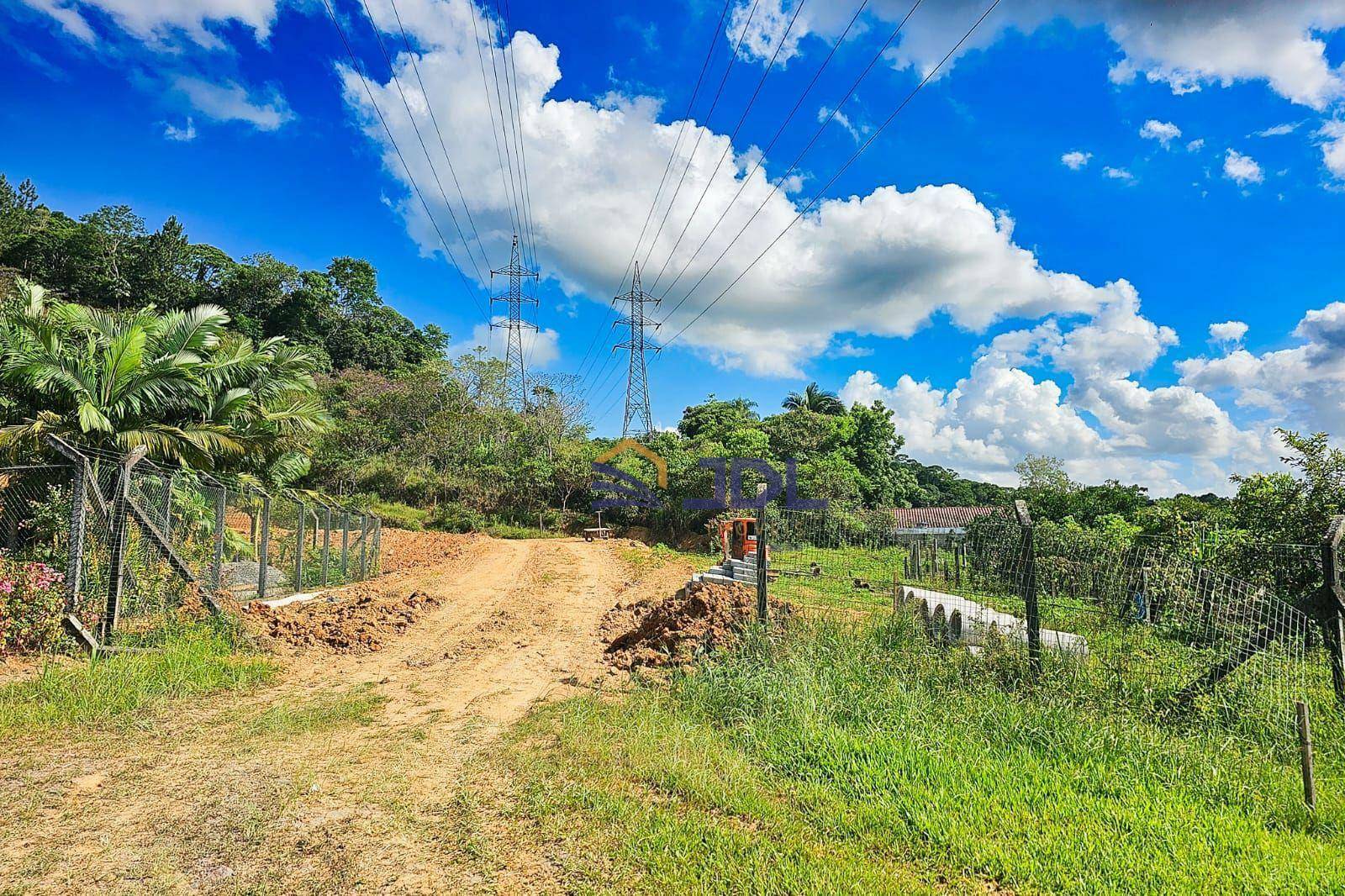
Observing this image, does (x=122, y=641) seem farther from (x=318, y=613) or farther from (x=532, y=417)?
(x=532, y=417)

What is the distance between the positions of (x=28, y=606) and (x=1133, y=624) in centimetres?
976

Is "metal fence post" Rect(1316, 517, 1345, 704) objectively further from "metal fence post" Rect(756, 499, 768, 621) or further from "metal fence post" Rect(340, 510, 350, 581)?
"metal fence post" Rect(340, 510, 350, 581)

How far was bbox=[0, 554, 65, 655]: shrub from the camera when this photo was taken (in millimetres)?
6391

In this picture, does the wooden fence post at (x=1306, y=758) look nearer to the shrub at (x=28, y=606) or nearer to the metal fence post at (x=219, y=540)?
the shrub at (x=28, y=606)

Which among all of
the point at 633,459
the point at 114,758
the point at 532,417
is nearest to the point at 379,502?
the point at 532,417

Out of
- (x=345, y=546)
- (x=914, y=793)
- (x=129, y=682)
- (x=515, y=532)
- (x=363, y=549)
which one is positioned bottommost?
(x=914, y=793)

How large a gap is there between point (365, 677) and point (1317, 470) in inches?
360

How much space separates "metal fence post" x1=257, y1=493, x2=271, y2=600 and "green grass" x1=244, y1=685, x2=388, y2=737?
505 centimetres

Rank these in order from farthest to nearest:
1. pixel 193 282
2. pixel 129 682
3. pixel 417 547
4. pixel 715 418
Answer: pixel 193 282, pixel 715 418, pixel 417 547, pixel 129 682

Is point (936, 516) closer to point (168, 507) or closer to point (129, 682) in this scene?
point (168, 507)

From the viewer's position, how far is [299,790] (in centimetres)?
426

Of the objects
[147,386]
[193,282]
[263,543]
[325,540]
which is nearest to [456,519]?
[325,540]

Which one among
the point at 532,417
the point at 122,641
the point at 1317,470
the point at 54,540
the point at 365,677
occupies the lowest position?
the point at 365,677

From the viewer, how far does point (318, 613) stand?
33.0ft
